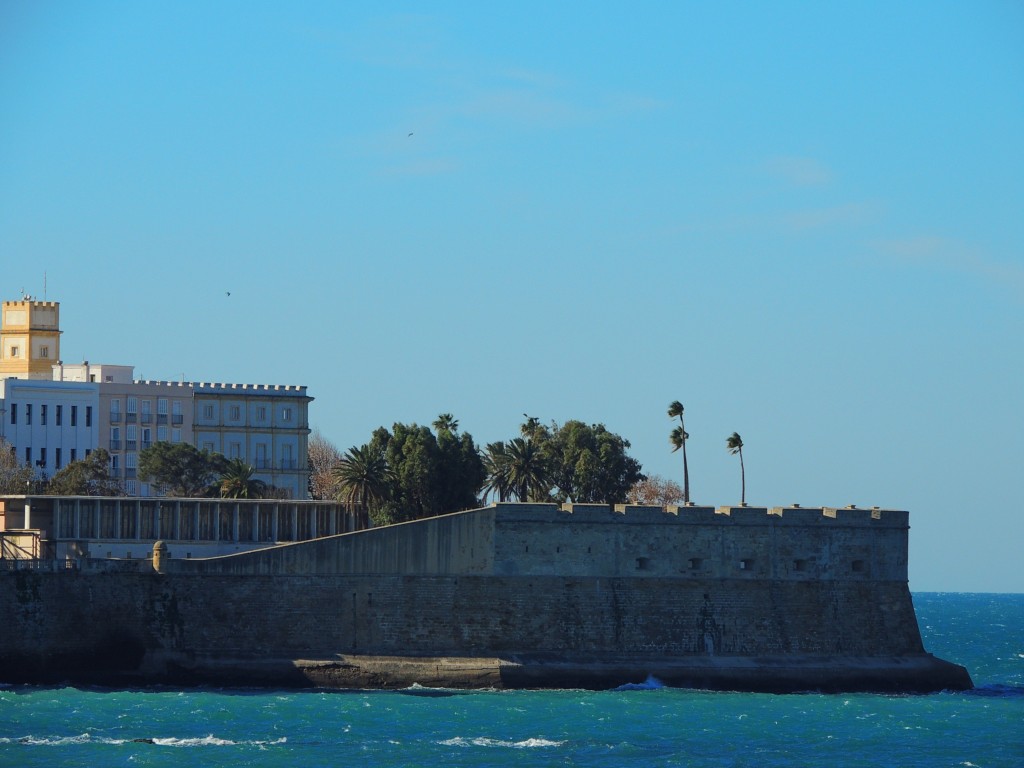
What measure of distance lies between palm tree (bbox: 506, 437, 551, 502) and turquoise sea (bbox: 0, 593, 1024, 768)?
15178mm

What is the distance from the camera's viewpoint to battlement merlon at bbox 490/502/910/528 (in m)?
52.8

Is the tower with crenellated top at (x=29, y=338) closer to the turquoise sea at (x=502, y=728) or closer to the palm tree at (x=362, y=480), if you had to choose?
the palm tree at (x=362, y=480)

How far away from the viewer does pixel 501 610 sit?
52.1 meters

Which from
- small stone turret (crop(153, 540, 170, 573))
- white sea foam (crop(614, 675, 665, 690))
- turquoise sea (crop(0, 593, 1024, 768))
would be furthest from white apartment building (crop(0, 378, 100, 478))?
white sea foam (crop(614, 675, 665, 690))

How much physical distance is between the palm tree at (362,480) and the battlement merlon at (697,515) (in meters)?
8.24

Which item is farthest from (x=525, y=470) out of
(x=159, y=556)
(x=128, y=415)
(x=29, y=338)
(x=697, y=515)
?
(x=29, y=338)

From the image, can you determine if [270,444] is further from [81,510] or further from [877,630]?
[877,630]

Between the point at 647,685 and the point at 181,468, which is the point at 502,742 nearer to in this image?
the point at 647,685

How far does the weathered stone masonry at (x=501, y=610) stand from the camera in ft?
165

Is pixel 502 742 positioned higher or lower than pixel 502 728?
lower

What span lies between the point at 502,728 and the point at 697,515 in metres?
10.9

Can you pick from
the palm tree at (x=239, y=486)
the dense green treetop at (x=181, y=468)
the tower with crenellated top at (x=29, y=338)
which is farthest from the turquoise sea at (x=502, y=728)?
the tower with crenellated top at (x=29, y=338)

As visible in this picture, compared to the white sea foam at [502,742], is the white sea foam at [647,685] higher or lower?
higher

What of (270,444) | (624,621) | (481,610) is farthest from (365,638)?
(270,444)
